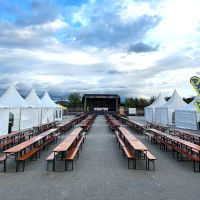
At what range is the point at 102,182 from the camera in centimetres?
471

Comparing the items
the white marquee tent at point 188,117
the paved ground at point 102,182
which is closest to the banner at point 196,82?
the paved ground at point 102,182

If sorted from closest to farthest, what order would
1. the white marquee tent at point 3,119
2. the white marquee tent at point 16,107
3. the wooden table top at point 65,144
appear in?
1. the wooden table top at point 65,144
2. the white marquee tent at point 3,119
3. the white marquee tent at point 16,107

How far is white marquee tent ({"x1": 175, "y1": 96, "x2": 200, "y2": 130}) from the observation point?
53.0 ft

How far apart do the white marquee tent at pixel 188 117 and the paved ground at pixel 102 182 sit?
36.3 feet

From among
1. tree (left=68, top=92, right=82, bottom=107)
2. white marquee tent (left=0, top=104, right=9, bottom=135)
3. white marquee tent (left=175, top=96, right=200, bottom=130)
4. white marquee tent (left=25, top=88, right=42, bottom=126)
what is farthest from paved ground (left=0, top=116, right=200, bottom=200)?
tree (left=68, top=92, right=82, bottom=107)

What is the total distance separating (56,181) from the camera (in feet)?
15.7

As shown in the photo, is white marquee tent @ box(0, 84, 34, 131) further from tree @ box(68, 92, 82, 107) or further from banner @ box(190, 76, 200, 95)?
tree @ box(68, 92, 82, 107)

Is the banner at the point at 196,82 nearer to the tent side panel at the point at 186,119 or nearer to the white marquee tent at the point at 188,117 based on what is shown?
the white marquee tent at the point at 188,117

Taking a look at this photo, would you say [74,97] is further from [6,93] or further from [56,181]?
[56,181]

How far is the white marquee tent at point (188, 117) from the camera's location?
53.0 feet

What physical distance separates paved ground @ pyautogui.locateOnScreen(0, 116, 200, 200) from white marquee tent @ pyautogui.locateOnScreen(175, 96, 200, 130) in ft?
36.3

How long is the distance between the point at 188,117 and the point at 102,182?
48.5ft

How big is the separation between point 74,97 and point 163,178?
78248mm

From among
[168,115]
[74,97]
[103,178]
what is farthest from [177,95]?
[74,97]
